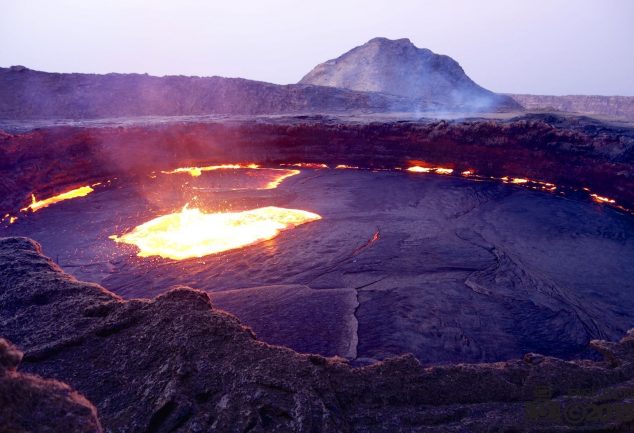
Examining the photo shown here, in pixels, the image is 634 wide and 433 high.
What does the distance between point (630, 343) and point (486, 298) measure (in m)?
1.72

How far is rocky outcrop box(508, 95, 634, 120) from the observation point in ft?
80.1

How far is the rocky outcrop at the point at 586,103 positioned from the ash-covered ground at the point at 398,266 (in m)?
17.8

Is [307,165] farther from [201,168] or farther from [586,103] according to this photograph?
[586,103]

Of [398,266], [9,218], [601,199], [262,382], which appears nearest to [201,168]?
[9,218]

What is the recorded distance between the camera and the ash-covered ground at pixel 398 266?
4320 millimetres

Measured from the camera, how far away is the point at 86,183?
10008 mm

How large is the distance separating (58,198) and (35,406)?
8.69 metres

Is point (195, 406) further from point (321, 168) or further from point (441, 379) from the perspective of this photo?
point (321, 168)

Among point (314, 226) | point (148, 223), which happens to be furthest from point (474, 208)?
point (148, 223)

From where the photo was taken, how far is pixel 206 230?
6969mm

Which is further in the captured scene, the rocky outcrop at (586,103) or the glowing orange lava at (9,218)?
the rocky outcrop at (586,103)

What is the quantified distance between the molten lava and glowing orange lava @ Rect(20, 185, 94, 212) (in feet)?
9.11

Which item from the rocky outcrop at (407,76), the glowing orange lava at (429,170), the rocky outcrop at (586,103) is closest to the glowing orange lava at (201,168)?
the glowing orange lava at (429,170)

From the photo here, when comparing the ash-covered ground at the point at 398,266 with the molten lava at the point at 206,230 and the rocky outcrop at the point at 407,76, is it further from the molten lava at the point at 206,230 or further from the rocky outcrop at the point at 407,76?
the rocky outcrop at the point at 407,76
